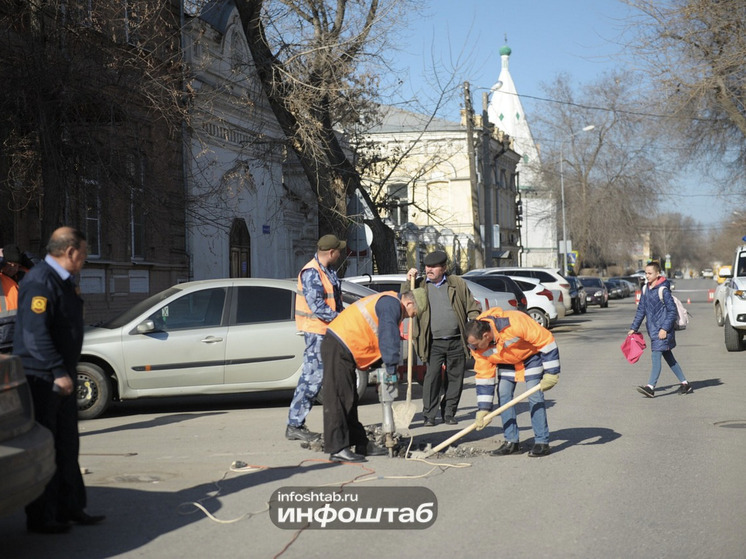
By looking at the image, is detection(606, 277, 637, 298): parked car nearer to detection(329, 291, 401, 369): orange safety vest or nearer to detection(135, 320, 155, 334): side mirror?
detection(135, 320, 155, 334): side mirror

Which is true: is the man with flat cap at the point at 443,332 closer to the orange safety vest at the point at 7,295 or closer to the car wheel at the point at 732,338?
the orange safety vest at the point at 7,295

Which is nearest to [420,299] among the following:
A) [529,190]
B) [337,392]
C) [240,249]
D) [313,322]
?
[313,322]

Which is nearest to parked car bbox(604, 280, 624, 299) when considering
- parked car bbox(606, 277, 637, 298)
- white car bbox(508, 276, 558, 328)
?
parked car bbox(606, 277, 637, 298)

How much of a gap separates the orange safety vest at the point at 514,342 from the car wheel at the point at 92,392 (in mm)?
4883

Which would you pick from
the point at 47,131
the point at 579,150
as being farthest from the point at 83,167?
the point at 579,150

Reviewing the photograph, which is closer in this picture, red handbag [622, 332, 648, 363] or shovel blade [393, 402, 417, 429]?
shovel blade [393, 402, 417, 429]

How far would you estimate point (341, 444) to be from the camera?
789 cm

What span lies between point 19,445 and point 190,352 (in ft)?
19.6

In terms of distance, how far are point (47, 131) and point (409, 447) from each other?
787 cm

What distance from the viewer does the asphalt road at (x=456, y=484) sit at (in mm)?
5562

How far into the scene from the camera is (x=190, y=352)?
1112cm

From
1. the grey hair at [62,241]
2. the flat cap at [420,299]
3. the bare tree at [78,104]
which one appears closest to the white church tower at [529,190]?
the bare tree at [78,104]

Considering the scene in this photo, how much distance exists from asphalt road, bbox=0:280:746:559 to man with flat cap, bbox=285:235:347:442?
10.4 inches

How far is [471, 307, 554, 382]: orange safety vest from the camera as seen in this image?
26.2 ft
